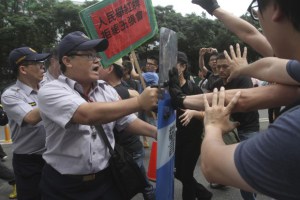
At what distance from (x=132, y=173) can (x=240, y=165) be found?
1.41m

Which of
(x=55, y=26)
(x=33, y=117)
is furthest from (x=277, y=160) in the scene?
(x=55, y=26)

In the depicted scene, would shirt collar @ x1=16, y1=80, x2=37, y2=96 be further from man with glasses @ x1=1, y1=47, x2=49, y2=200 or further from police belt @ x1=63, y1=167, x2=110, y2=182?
police belt @ x1=63, y1=167, x2=110, y2=182

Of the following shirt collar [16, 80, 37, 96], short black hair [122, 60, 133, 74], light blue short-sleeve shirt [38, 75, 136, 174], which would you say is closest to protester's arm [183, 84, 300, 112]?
light blue short-sleeve shirt [38, 75, 136, 174]

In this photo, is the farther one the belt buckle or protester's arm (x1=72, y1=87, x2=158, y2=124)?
the belt buckle

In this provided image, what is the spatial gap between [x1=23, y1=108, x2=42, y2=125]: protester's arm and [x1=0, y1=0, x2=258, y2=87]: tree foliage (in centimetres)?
1474

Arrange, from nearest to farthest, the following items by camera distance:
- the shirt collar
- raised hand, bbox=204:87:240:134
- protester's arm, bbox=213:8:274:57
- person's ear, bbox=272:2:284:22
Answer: person's ear, bbox=272:2:284:22, raised hand, bbox=204:87:240:134, protester's arm, bbox=213:8:274:57, the shirt collar

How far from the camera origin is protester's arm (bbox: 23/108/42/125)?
2934 millimetres

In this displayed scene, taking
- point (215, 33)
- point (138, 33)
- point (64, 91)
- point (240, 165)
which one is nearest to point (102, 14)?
point (138, 33)

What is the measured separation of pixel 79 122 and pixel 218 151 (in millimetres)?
1061

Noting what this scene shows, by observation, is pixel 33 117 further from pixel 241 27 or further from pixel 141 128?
pixel 241 27

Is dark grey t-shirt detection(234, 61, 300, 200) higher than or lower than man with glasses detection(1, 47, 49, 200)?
higher

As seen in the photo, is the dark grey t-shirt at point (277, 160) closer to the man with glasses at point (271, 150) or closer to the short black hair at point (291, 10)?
the man with glasses at point (271, 150)

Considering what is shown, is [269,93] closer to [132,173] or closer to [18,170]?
[132,173]

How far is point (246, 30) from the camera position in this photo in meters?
2.56
